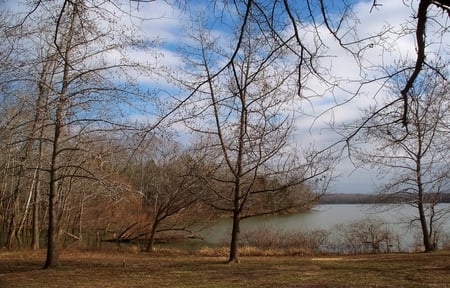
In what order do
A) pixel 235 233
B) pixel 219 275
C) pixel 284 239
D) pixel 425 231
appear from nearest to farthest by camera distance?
pixel 219 275 < pixel 235 233 < pixel 425 231 < pixel 284 239

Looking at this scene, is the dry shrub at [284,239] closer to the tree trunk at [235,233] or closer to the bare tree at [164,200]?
the bare tree at [164,200]

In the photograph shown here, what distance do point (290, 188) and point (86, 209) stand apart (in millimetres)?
21756

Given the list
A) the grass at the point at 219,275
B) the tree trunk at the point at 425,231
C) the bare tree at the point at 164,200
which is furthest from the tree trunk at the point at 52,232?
the tree trunk at the point at 425,231

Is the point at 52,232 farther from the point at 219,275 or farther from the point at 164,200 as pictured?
the point at 164,200

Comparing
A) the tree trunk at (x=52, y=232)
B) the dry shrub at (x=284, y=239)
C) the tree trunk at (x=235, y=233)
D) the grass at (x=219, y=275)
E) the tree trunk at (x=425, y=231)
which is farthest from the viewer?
the dry shrub at (x=284, y=239)

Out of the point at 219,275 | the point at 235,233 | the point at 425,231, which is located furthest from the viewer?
the point at 425,231

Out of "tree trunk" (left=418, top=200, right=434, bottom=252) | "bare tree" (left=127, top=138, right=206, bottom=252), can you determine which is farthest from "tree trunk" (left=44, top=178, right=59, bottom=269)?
"tree trunk" (left=418, top=200, right=434, bottom=252)

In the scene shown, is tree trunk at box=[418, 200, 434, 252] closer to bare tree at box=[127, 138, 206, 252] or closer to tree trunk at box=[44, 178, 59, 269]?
bare tree at box=[127, 138, 206, 252]

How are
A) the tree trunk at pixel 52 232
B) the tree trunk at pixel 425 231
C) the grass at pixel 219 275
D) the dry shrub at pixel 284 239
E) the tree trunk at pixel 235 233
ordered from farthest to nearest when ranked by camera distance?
the dry shrub at pixel 284 239 → the tree trunk at pixel 425 231 → the tree trunk at pixel 235 233 → the tree trunk at pixel 52 232 → the grass at pixel 219 275

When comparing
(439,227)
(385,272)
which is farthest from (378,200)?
(385,272)

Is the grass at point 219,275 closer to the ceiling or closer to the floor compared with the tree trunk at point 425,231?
closer to the floor

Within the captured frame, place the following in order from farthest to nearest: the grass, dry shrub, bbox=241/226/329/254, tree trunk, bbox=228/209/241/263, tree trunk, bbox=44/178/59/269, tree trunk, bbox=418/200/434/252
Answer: dry shrub, bbox=241/226/329/254 → tree trunk, bbox=418/200/434/252 → tree trunk, bbox=228/209/241/263 → tree trunk, bbox=44/178/59/269 → the grass

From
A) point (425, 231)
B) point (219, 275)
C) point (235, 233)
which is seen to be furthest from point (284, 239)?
point (219, 275)

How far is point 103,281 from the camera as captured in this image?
1186 centimetres
